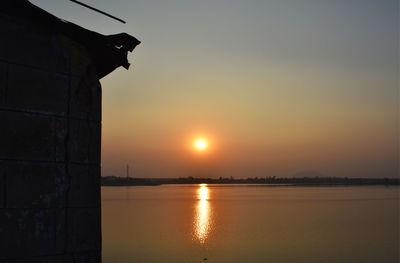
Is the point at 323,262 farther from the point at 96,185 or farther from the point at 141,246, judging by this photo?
the point at 96,185

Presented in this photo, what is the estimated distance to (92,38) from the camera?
4.51 metres

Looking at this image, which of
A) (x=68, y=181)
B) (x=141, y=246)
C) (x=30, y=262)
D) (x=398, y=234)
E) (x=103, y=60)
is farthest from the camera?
(x=398, y=234)

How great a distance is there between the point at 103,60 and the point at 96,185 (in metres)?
1.50

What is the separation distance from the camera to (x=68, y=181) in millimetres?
4031

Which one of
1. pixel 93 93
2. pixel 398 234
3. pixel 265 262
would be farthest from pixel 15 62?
pixel 398 234

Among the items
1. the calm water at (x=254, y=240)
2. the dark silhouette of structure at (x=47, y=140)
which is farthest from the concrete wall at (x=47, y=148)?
the calm water at (x=254, y=240)

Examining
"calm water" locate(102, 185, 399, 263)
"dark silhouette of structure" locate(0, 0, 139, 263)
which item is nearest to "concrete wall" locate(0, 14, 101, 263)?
"dark silhouette of structure" locate(0, 0, 139, 263)

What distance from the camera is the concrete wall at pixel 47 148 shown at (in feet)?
12.0

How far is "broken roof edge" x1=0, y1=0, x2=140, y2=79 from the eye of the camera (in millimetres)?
3873

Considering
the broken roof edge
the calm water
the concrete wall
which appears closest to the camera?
the concrete wall

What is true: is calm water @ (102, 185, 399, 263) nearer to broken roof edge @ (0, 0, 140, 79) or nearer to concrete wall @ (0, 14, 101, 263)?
broken roof edge @ (0, 0, 140, 79)

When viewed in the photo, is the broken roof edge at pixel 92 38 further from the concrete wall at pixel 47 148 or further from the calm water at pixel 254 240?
the calm water at pixel 254 240

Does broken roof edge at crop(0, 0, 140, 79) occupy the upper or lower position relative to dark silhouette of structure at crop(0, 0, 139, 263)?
upper

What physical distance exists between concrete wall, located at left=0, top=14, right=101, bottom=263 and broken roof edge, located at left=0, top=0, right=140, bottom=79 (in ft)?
0.27
